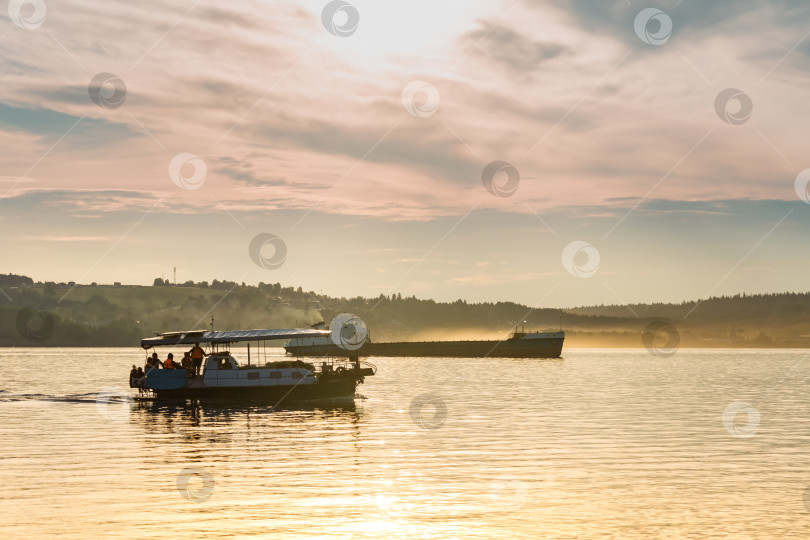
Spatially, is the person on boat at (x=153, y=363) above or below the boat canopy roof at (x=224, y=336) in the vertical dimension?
below

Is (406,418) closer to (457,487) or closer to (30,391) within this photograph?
(457,487)
